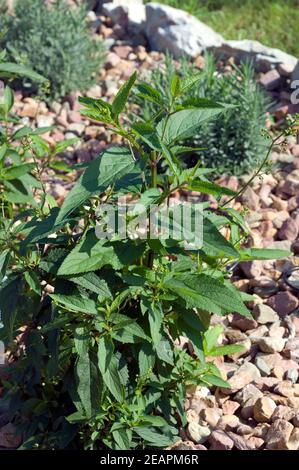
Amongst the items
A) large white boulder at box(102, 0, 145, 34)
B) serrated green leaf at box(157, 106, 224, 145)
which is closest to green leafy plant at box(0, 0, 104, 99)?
large white boulder at box(102, 0, 145, 34)

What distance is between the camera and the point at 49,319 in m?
2.57

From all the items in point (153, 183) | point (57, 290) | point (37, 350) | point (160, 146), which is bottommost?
point (37, 350)

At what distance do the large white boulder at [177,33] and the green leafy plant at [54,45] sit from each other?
443 mm

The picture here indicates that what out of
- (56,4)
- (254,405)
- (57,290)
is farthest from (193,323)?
(56,4)

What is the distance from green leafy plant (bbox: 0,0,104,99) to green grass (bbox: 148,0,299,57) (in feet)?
3.25

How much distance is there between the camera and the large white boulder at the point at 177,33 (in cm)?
530

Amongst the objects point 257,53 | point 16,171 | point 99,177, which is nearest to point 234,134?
point 257,53

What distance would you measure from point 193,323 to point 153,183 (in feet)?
1.54

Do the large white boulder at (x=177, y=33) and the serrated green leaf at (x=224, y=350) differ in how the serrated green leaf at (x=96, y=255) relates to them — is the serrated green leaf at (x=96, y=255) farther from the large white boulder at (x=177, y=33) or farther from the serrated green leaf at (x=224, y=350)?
the large white boulder at (x=177, y=33)

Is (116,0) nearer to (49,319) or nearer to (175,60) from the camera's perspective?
(175,60)

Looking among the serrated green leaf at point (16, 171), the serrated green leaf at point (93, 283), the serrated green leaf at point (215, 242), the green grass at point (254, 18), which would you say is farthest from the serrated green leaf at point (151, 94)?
the green grass at point (254, 18)

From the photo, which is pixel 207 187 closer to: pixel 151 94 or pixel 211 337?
pixel 151 94

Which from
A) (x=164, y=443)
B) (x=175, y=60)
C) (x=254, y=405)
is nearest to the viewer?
(x=164, y=443)

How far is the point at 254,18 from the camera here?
588 centimetres
